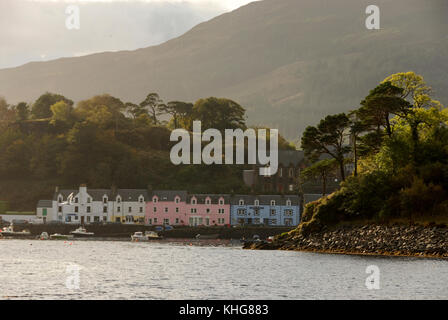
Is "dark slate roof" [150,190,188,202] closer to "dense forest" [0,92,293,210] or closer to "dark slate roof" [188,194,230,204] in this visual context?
"dark slate roof" [188,194,230,204]

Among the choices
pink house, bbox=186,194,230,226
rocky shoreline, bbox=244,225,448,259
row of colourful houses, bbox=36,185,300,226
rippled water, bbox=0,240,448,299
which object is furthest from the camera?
pink house, bbox=186,194,230,226

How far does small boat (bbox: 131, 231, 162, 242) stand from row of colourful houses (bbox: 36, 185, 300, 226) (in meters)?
16.8

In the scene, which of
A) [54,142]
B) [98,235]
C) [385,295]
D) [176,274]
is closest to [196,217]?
[98,235]

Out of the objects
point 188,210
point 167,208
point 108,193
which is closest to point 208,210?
point 188,210

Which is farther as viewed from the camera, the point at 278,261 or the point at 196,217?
the point at 196,217

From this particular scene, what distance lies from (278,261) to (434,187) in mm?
20946

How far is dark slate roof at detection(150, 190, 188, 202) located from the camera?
159 m

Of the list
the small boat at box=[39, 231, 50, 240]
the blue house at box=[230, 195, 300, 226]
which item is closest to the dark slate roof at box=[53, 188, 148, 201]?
the blue house at box=[230, 195, 300, 226]

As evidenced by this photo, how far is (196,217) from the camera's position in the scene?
519 ft

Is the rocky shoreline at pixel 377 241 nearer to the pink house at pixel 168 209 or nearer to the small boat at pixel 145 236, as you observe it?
the small boat at pixel 145 236

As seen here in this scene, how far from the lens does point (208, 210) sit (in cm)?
15812

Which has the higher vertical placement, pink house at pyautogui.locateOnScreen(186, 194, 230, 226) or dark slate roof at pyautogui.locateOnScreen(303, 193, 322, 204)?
dark slate roof at pyautogui.locateOnScreen(303, 193, 322, 204)

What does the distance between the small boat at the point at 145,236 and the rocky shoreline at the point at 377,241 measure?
43487 millimetres
